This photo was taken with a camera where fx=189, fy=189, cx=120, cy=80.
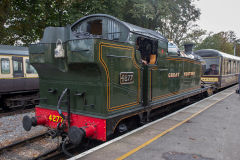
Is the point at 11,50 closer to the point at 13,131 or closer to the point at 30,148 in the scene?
the point at 13,131

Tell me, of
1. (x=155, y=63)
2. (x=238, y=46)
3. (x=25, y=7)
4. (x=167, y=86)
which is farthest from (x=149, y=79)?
(x=238, y=46)

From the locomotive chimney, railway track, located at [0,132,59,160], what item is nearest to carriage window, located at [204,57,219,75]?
the locomotive chimney

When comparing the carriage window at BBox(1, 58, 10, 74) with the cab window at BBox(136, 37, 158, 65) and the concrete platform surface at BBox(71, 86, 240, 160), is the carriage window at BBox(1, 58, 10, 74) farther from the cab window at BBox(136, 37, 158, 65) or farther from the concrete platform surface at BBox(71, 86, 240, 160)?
the concrete platform surface at BBox(71, 86, 240, 160)

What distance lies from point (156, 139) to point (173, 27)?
19174 mm

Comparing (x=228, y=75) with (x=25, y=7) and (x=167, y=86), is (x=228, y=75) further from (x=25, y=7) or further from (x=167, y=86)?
(x=25, y=7)

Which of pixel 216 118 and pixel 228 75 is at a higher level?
pixel 228 75

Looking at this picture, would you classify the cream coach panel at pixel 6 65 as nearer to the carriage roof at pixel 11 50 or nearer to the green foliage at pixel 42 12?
the carriage roof at pixel 11 50

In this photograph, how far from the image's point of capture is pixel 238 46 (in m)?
46.3

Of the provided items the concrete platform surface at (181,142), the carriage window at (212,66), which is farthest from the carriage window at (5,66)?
the carriage window at (212,66)

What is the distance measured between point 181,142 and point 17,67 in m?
7.95

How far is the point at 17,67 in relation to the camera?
878 cm

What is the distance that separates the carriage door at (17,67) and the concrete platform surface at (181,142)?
691cm

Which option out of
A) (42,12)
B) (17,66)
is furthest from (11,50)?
(42,12)

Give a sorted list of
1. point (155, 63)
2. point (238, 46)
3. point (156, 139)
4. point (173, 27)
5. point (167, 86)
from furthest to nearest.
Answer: point (238, 46), point (173, 27), point (167, 86), point (155, 63), point (156, 139)
